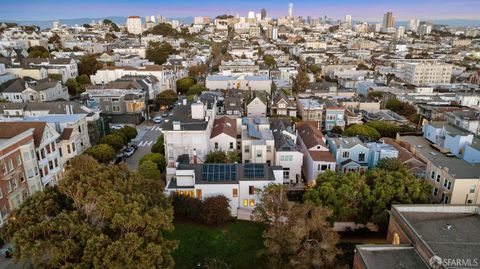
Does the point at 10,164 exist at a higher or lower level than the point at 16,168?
higher

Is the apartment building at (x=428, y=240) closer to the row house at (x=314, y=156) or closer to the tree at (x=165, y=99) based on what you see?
the row house at (x=314, y=156)

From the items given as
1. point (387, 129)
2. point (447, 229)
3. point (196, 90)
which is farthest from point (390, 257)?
point (196, 90)

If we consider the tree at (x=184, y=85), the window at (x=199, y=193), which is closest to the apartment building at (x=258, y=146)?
the window at (x=199, y=193)

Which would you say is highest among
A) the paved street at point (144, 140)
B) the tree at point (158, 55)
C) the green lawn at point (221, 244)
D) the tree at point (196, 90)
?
the tree at point (158, 55)

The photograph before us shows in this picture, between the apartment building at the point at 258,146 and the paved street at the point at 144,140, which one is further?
the paved street at the point at 144,140

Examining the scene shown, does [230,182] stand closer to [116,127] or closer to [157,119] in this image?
[116,127]

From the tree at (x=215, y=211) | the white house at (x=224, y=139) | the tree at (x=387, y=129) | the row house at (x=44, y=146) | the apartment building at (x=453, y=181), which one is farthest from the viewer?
the tree at (x=387, y=129)

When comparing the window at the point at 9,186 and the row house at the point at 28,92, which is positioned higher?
the row house at the point at 28,92
